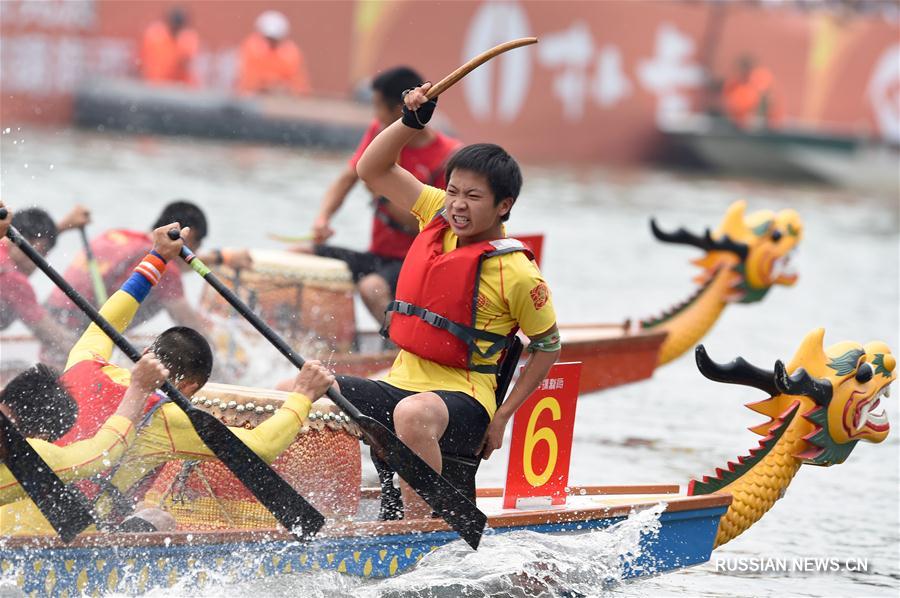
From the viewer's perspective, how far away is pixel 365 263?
7258 millimetres

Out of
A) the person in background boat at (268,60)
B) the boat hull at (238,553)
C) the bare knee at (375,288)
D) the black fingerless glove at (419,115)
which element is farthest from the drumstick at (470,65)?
the person in background boat at (268,60)

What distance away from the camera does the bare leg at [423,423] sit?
427cm

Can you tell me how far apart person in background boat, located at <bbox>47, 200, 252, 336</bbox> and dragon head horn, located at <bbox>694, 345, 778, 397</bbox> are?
8.80 feet

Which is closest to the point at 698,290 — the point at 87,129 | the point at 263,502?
the point at 263,502

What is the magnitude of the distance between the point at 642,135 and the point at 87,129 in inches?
312

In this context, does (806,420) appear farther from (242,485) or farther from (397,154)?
(242,485)

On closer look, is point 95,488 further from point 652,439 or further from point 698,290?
point 698,290

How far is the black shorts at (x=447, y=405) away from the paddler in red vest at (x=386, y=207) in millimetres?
2132

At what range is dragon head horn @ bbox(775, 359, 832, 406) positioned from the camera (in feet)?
16.3

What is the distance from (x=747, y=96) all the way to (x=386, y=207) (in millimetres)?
14968

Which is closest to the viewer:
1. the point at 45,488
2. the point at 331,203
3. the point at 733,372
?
the point at 45,488

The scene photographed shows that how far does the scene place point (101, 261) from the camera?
6.84m

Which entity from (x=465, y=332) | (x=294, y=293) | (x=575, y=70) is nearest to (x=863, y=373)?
(x=465, y=332)

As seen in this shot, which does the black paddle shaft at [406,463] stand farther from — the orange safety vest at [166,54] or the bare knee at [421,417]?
the orange safety vest at [166,54]
